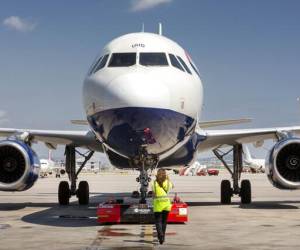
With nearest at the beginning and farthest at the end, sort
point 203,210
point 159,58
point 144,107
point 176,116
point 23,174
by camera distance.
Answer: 1. point 144,107
2. point 176,116
3. point 159,58
4. point 23,174
5. point 203,210

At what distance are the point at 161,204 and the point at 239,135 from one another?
860 cm

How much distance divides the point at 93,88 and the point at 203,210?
654 centimetres

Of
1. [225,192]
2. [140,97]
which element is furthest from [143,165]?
[225,192]

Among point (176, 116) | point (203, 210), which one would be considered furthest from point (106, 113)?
point (203, 210)

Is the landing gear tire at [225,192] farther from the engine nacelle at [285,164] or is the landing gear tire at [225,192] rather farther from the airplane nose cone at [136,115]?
the airplane nose cone at [136,115]

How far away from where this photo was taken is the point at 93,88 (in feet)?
40.6

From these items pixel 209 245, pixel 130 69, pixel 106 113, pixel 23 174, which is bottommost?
pixel 209 245

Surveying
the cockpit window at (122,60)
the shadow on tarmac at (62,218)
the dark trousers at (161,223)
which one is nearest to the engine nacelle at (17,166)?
the shadow on tarmac at (62,218)

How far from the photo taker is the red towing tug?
12.5 m

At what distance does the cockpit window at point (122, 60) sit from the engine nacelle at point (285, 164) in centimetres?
579

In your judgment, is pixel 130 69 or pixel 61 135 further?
pixel 61 135

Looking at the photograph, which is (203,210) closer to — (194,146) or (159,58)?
(194,146)

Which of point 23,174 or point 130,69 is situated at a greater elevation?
point 130,69

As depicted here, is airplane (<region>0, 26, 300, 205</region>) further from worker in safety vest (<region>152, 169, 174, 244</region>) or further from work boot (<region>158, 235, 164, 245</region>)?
work boot (<region>158, 235, 164, 245</region>)
